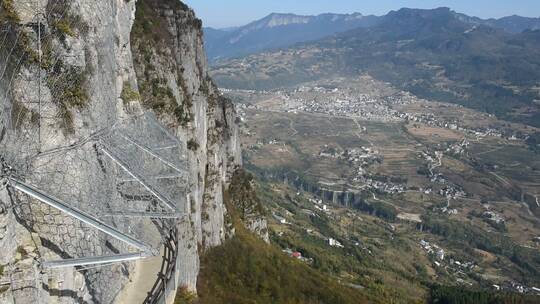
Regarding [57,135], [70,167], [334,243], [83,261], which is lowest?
[334,243]

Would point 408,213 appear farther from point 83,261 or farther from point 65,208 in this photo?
point 65,208

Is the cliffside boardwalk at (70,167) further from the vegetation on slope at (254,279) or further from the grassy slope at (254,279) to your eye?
the grassy slope at (254,279)

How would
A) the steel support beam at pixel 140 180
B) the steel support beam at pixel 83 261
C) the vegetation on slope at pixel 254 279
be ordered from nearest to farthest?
the steel support beam at pixel 83 261, the steel support beam at pixel 140 180, the vegetation on slope at pixel 254 279

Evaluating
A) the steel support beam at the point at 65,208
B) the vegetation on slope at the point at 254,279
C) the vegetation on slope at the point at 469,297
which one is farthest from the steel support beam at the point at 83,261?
the vegetation on slope at the point at 469,297

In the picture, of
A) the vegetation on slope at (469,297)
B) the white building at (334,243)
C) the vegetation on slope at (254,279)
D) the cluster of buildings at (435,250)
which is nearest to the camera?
the vegetation on slope at (254,279)

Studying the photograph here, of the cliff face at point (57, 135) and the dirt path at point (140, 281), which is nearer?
the cliff face at point (57, 135)

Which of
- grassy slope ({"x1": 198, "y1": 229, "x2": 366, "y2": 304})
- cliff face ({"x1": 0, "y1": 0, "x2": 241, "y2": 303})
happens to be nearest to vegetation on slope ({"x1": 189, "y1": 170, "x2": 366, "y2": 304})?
grassy slope ({"x1": 198, "y1": 229, "x2": 366, "y2": 304})

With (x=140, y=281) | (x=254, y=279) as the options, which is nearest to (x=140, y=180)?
(x=140, y=281)

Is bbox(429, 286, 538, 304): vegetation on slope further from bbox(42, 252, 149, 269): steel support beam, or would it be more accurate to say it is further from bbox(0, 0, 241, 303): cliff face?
bbox(42, 252, 149, 269): steel support beam

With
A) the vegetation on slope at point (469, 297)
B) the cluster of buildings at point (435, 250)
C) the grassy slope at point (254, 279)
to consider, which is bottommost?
the cluster of buildings at point (435, 250)

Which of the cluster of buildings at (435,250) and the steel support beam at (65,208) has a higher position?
the steel support beam at (65,208)

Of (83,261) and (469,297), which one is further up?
(83,261)
